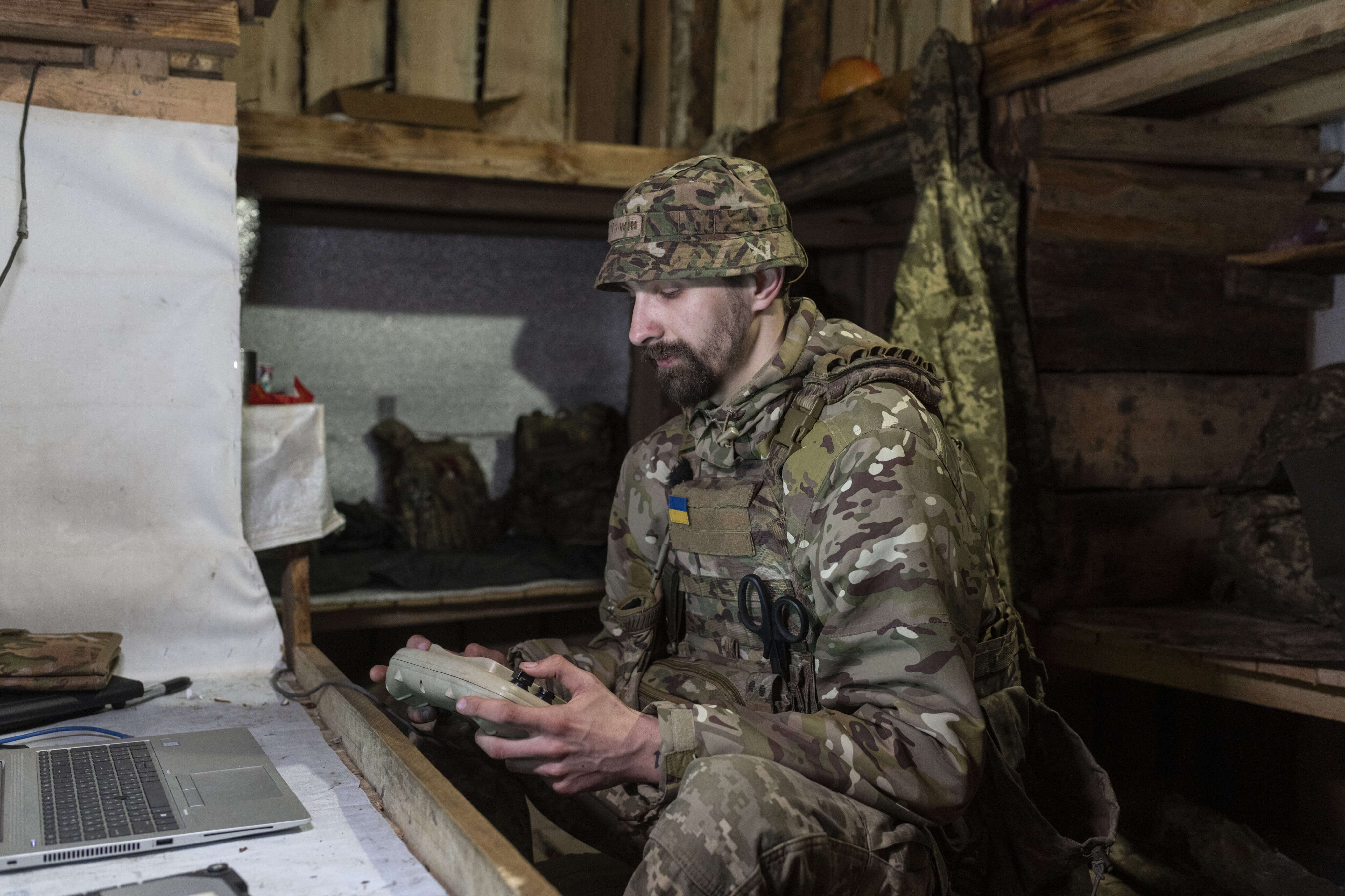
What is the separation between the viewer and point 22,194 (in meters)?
2.07

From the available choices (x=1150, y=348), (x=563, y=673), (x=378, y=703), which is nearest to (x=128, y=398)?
(x=378, y=703)

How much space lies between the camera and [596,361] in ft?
17.2

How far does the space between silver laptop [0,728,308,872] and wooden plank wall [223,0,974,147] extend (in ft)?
9.85

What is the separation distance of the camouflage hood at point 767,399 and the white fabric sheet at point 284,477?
0.91 metres

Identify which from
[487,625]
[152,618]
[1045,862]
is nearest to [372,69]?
[487,625]

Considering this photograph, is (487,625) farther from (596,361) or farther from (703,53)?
(703,53)

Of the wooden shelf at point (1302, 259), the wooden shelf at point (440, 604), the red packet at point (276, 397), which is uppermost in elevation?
the wooden shelf at point (1302, 259)

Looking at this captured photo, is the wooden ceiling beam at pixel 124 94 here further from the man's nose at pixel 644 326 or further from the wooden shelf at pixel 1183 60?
the wooden shelf at pixel 1183 60

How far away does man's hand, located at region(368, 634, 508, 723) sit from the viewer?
180cm

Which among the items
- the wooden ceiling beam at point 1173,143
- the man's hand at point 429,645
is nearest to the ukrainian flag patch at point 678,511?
the man's hand at point 429,645

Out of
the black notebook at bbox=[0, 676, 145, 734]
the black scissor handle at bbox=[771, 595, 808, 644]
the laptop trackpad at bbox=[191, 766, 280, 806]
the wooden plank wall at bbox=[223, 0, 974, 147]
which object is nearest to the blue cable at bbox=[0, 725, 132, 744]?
the black notebook at bbox=[0, 676, 145, 734]

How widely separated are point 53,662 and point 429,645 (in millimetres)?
677

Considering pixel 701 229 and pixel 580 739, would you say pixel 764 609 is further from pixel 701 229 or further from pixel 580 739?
pixel 701 229

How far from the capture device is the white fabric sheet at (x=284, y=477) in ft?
7.75
